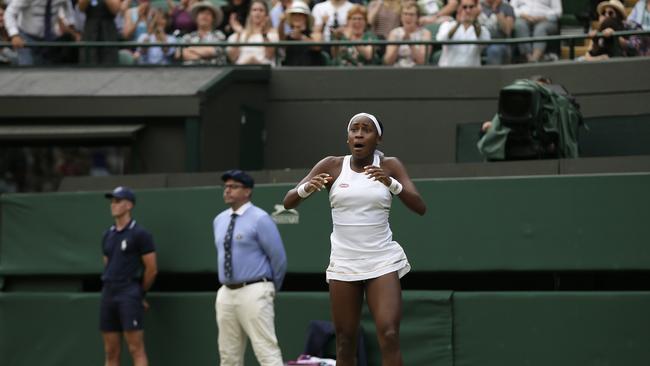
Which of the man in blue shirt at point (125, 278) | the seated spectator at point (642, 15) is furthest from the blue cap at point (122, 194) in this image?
the seated spectator at point (642, 15)

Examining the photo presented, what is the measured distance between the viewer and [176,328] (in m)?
12.5

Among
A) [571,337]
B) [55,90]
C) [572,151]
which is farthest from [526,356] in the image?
[55,90]

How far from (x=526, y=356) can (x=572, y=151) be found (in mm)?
2227

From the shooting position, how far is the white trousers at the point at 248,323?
36.2 feet

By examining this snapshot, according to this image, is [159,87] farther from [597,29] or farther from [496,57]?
[597,29]

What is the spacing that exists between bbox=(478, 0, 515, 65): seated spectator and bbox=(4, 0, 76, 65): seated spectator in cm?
545

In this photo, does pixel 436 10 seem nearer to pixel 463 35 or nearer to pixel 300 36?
Answer: pixel 463 35

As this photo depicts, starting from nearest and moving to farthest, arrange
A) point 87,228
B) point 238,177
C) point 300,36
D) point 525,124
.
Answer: point 238,177
point 525,124
point 87,228
point 300,36

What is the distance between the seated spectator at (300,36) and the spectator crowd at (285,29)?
0.05ft

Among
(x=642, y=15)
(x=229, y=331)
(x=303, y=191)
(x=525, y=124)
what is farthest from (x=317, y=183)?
(x=642, y=15)

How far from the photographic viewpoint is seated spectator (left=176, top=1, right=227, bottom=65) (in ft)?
50.3

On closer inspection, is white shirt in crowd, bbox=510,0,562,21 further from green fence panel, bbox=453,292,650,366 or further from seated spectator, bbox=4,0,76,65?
seated spectator, bbox=4,0,76,65

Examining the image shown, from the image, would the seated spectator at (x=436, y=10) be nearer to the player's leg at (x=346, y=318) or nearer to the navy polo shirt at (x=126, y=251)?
the navy polo shirt at (x=126, y=251)

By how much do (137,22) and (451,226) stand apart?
649 centimetres
